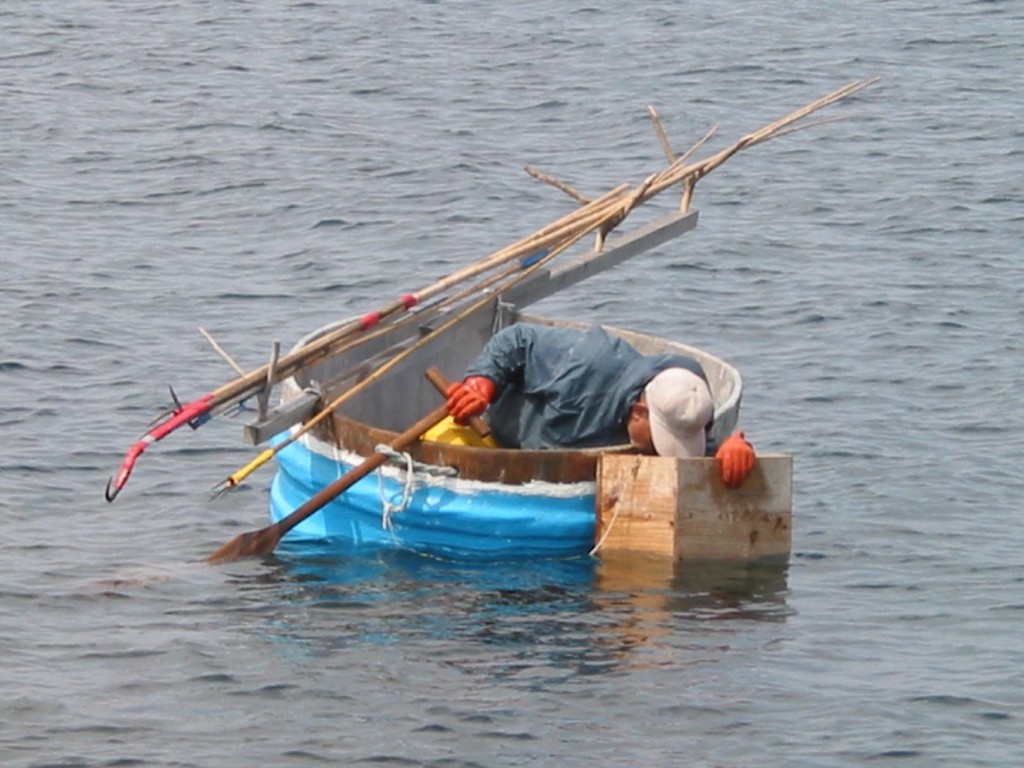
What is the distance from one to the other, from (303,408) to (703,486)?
6.51ft

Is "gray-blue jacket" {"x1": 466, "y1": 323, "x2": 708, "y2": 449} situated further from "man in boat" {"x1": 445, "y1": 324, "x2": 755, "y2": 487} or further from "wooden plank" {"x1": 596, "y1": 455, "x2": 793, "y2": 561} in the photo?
"wooden plank" {"x1": 596, "y1": 455, "x2": 793, "y2": 561}

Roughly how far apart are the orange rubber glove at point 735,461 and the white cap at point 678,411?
0.15 metres

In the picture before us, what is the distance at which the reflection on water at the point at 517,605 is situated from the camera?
9.47 m

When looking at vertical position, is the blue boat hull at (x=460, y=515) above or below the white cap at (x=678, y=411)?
below

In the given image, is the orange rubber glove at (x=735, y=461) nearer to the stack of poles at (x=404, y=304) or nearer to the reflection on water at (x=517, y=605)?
the reflection on water at (x=517, y=605)

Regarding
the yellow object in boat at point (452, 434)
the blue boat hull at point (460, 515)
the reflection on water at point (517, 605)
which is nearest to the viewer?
the reflection on water at point (517, 605)

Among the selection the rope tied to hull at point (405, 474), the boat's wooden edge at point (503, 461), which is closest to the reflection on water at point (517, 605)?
the rope tied to hull at point (405, 474)

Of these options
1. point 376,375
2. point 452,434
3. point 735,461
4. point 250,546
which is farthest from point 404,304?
point 735,461

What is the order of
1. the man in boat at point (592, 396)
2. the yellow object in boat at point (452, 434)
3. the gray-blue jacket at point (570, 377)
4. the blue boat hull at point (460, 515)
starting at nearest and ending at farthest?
1. the man in boat at point (592, 396)
2. the blue boat hull at point (460, 515)
3. the gray-blue jacket at point (570, 377)
4. the yellow object in boat at point (452, 434)

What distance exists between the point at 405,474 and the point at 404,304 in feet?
3.12

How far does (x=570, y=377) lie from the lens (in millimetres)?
10445

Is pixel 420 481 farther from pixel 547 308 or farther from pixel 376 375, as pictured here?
pixel 547 308

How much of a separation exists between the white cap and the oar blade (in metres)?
1.95

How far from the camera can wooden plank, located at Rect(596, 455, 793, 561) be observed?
33.1 ft
